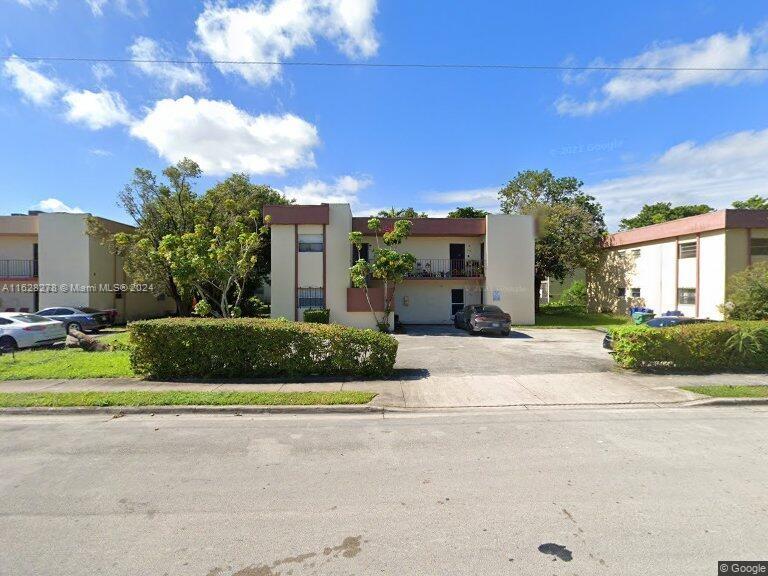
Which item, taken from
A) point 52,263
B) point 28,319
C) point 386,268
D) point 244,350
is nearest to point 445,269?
point 386,268

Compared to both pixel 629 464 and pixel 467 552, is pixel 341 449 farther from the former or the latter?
pixel 629 464

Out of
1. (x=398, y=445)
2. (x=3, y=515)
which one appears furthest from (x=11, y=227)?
(x=398, y=445)

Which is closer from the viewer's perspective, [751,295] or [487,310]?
[751,295]

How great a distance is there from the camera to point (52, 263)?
21547 millimetres

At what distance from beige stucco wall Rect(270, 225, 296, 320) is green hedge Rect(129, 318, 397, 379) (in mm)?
11070

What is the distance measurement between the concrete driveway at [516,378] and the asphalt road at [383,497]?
1.11m

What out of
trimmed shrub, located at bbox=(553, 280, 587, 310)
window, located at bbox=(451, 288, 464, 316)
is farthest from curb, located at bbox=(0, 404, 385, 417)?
trimmed shrub, located at bbox=(553, 280, 587, 310)

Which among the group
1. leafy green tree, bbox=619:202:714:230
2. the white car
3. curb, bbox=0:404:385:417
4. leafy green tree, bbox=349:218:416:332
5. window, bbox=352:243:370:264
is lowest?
curb, bbox=0:404:385:417

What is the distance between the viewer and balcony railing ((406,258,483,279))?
868 inches

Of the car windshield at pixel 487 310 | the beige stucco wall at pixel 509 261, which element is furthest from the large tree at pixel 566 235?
the car windshield at pixel 487 310

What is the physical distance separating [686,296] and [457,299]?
12333 millimetres

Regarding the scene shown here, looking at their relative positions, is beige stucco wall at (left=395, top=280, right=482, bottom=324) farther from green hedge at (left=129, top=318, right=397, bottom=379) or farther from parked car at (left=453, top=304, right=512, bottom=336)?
green hedge at (left=129, top=318, right=397, bottom=379)

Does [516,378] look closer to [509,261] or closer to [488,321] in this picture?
[488,321]

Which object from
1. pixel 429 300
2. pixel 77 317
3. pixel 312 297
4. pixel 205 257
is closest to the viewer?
pixel 205 257
